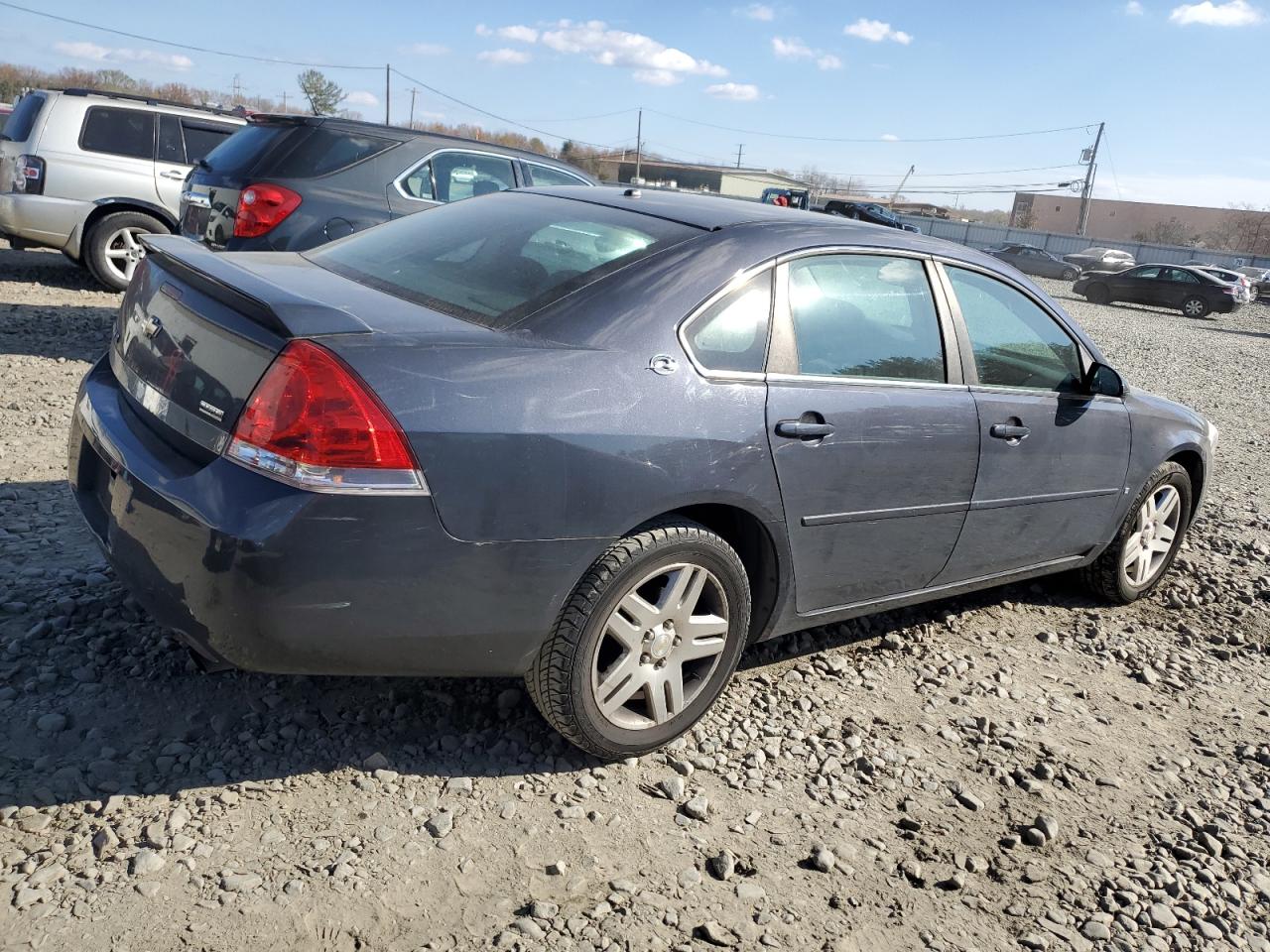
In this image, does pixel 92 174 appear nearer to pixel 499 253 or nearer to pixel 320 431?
pixel 499 253

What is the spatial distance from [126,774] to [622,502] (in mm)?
1500

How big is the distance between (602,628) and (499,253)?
128 cm

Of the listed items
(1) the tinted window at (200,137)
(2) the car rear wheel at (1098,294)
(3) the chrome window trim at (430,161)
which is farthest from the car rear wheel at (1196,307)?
(1) the tinted window at (200,137)

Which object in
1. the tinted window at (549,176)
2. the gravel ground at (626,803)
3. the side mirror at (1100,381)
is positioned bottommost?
the gravel ground at (626,803)

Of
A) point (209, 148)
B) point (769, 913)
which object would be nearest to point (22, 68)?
point (209, 148)

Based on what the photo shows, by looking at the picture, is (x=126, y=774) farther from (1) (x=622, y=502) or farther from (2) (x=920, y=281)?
(2) (x=920, y=281)

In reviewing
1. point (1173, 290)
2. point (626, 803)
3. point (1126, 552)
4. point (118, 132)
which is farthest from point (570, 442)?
point (1173, 290)

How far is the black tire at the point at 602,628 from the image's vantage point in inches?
112

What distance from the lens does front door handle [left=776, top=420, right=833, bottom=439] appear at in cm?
317

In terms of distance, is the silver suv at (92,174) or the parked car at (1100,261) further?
the parked car at (1100,261)

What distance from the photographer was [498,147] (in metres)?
8.35

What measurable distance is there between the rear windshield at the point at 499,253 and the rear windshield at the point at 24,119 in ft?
26.2

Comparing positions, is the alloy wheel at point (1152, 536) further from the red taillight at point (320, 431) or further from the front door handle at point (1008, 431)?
the red taillight at point (320, 431)

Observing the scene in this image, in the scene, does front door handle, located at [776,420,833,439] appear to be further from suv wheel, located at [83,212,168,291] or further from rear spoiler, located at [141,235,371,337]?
suv wheel, located at [83,212,168,291]
